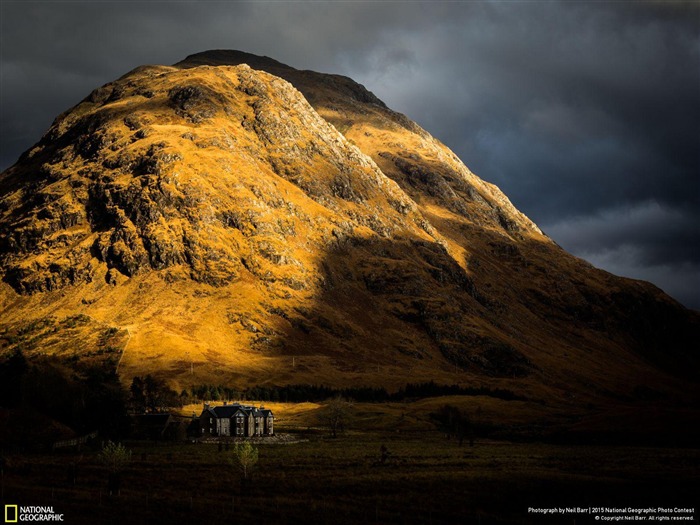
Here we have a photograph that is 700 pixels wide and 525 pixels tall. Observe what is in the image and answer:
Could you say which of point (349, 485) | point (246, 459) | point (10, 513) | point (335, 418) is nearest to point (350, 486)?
point (349, 485)

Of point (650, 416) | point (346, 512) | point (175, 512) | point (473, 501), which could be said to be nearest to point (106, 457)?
point (175, 512)

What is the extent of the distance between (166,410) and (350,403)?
55.4 meters

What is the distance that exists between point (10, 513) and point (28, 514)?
4.62ft

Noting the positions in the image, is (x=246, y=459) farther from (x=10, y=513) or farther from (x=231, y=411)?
(x=231, y=411)

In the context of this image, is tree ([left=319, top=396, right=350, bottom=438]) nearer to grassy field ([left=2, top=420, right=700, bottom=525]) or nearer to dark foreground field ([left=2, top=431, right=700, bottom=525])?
grassy field ([left=2, top=420, right=700, bottom=525])

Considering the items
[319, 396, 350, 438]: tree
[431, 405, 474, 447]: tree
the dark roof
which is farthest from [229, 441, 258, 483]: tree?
[431, 405, 474, 447]: tree

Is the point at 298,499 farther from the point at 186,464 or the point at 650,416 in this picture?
the point at 650,416

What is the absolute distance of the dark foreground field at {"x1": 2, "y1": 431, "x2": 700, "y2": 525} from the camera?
185 feet

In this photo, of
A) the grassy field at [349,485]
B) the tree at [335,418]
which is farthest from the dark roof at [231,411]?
the grassy field at [349,485]

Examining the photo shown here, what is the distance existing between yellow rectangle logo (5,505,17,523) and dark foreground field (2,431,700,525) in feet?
10.2

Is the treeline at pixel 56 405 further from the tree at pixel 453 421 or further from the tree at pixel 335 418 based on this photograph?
the tree at pixel 453 421

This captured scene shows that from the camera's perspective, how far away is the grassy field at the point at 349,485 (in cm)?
5656

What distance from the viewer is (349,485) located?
7200cm

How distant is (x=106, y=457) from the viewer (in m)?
81.6
